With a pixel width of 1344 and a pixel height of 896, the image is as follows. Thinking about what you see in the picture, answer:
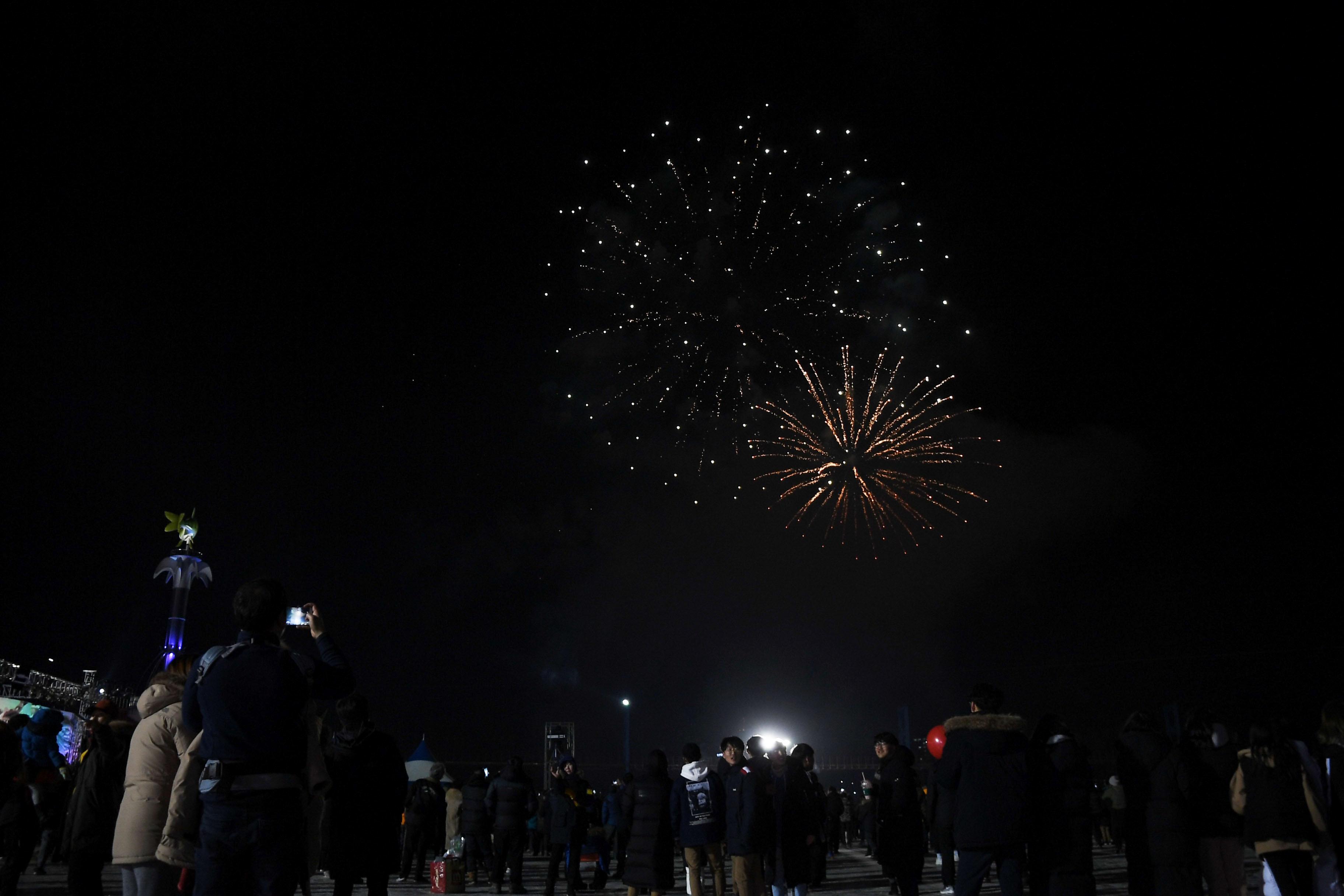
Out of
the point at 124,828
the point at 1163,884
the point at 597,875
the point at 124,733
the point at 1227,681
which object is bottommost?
the point at 597,875

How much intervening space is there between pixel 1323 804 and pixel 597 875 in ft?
35.4

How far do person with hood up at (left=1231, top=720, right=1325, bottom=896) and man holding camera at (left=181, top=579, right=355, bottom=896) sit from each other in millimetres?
7073

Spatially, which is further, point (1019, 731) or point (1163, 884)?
point (1163, 884)

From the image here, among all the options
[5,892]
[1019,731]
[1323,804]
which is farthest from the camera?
[5,892]

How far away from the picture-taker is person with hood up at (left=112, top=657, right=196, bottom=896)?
17.3 ft

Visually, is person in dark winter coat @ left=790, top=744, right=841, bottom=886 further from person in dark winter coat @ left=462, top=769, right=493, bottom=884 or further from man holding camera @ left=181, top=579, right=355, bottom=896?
man holding camera @ left=181, top=579, right=355, bottom=896

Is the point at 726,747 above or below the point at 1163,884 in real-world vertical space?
above

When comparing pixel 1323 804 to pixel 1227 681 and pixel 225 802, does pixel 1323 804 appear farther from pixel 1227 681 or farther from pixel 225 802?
pixel 1227 681

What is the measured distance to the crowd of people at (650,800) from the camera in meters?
4.12

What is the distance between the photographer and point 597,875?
607 inches

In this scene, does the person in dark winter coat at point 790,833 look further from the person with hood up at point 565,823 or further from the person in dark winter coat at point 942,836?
the person with hood up at point 565,823

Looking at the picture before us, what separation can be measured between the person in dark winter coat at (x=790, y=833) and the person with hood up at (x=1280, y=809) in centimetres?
405

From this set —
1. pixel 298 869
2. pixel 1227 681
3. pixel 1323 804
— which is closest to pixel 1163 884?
pixel 1323 804

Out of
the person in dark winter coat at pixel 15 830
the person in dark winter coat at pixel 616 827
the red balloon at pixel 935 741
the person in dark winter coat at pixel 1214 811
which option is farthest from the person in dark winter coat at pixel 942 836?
the person in dark winter coat at pixel 15 830
